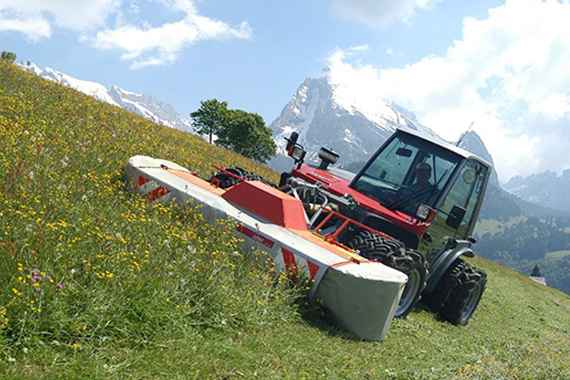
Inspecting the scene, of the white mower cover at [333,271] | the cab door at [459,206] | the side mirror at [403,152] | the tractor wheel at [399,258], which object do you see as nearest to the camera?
the white mower cover at [333,271]

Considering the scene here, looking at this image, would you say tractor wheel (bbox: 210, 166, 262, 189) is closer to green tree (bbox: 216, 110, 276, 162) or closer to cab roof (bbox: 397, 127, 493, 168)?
cab roof (bbox: 397, 127, 493, 168)

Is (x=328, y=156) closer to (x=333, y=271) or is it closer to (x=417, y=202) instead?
(x=417, y=202)

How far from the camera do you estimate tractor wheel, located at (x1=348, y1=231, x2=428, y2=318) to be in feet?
23.6

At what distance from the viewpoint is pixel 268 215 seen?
7.21 metres

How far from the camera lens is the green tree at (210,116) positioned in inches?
3068

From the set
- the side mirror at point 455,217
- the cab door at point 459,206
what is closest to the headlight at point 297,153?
the cab door at point 459,206

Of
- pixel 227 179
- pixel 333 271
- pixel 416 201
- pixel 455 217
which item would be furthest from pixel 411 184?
pixel 333 271

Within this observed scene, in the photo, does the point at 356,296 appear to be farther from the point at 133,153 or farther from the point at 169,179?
the point at 133,153

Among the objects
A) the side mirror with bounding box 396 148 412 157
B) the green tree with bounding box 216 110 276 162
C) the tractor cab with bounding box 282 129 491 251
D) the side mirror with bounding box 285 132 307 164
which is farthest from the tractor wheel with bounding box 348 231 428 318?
the green tree with bounding box 216 110 276 162

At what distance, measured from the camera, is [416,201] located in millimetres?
9391

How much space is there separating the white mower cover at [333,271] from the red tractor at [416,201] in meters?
1.29

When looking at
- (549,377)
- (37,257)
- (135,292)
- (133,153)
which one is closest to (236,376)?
(135,292)

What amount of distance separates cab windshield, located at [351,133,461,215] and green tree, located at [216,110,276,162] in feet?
208

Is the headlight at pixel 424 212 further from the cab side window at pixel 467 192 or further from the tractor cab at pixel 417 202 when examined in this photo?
the cab side window at pixel 467 192
